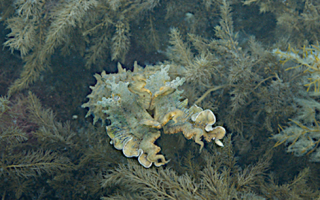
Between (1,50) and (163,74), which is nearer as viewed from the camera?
(163,74)

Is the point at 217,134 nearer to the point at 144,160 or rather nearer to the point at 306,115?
the point at 144,160

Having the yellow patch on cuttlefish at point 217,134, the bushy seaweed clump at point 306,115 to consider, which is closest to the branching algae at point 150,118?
the yellow patch on cuttlefish at point 217,134

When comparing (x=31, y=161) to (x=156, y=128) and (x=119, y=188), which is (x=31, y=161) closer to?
(x=119, y=188)

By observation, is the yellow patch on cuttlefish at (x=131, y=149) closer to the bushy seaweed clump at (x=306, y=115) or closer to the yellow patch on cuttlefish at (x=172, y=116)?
the yellow patch on cuttlefish at (x=172, y=116)

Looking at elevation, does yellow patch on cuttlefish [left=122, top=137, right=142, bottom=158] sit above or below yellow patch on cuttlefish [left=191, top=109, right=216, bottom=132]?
below

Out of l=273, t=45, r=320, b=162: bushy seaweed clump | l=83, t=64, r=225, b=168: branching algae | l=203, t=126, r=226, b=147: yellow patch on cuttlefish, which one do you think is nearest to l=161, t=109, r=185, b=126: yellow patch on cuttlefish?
l=83, t=64, r=225, b=168: branching algae

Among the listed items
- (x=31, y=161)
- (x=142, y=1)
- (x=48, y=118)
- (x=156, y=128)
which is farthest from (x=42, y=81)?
(x=156, y=128)

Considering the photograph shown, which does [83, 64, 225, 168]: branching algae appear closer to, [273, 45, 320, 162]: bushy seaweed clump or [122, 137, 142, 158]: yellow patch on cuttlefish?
[122, 137, 142, 158]: yellow patch on cuttlefish
